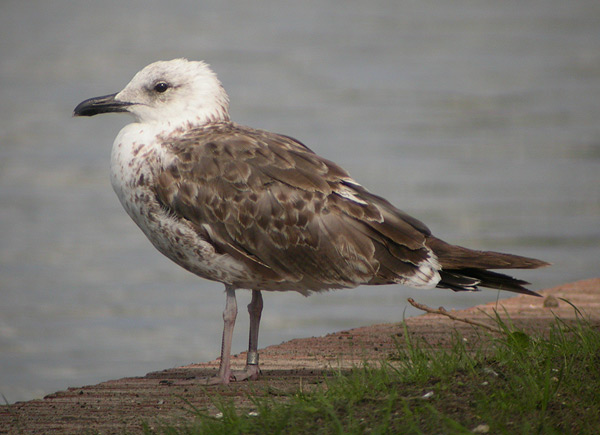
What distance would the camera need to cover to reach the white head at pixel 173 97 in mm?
6977

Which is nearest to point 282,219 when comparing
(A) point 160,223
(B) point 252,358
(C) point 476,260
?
(A) point 160,223

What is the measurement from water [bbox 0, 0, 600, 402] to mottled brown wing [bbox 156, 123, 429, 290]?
4871 millimetres

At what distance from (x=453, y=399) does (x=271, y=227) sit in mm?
1933

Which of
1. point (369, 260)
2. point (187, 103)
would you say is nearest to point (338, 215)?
point (369, 260)

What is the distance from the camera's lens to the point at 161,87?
710cm

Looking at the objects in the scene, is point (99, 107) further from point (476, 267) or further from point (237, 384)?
point (476, 267)

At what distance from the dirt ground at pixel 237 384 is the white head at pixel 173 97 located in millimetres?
1761

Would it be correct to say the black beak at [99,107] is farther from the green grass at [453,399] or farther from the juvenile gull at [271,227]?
the green grass at [453,399]

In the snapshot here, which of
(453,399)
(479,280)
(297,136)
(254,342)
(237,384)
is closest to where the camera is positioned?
(453,399)

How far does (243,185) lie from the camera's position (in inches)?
251

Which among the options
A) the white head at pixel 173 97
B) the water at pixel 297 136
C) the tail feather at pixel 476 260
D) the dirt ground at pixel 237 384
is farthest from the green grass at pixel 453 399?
the water at pixel 297 136

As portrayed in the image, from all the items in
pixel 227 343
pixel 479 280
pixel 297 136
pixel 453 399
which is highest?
pixel 297 136

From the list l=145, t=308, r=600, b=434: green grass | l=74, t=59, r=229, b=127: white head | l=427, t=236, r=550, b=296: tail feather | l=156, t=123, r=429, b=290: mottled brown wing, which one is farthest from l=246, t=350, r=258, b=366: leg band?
l=74, t=59, r=229, b=127: white head

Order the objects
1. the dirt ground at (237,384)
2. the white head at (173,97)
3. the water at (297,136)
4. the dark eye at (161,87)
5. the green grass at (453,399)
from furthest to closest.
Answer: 1. the water at (297,136)
2. the dark eye at (161,87)
3. the white head at (173,97)
4. the dirt ground at (237,384)
5. the green grass at (453,399)
